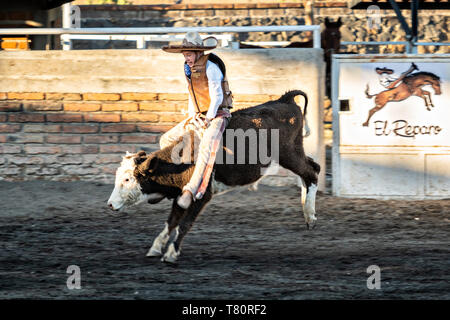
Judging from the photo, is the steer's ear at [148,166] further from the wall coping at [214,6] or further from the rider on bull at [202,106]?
the wall coping at [214,6]

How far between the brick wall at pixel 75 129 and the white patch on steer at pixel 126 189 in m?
3.31

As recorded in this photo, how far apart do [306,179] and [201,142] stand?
170 cm

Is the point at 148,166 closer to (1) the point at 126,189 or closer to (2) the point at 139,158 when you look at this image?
(2) the point at 139,158

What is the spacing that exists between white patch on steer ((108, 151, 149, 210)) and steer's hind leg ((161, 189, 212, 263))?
18.4 inches

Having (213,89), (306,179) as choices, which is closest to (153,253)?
(213,89)

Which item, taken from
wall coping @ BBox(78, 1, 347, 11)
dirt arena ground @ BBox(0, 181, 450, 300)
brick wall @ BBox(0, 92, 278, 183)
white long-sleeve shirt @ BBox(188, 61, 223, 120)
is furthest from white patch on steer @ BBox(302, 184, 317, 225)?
wall coping @ BBox(78, 1, 347, 11)

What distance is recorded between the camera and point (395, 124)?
34.4ft

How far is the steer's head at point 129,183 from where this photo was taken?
24.3 feet

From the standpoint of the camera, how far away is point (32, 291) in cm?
623

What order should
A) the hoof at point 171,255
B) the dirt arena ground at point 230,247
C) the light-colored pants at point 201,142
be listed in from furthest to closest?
the light-colored pants at point 201,142 → the hoof at point 171,255 → the dirt arena ground at point 230,247

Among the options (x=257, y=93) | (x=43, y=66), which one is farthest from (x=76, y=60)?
(x=257, y=93)

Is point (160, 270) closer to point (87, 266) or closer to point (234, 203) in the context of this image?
point (87, 266)

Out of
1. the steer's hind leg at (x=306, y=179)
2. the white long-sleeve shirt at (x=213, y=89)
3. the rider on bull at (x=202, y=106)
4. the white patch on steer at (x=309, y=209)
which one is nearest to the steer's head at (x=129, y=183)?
the rider on bull at (x=202, y=106)

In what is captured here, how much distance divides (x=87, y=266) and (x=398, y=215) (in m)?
3.99
